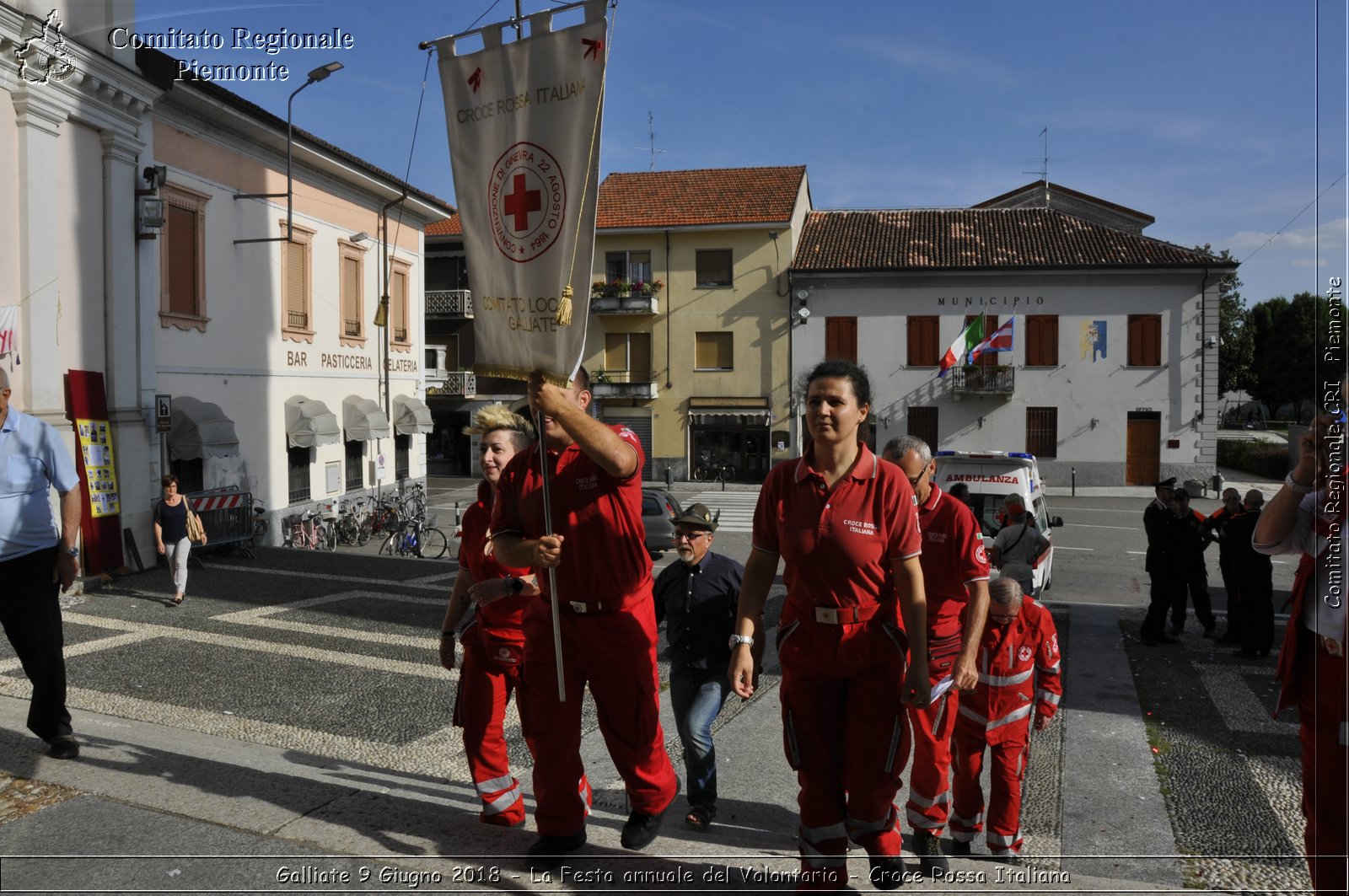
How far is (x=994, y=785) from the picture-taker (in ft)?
15.1

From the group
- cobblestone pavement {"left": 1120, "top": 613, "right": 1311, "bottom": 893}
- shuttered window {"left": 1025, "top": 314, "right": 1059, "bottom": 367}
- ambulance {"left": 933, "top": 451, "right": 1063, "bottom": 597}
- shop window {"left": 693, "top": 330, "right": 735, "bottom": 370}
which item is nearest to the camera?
cobblestone pavement {"left": 1120, "top": 613, "right": 1311, "bottom": 893}

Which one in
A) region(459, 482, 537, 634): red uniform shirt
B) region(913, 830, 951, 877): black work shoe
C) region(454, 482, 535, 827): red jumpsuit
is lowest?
region(913, 830, 951, 877): black work shoe

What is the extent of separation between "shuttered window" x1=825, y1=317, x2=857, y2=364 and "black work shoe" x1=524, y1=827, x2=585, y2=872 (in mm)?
35373

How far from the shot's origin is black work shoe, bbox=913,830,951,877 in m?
4.04

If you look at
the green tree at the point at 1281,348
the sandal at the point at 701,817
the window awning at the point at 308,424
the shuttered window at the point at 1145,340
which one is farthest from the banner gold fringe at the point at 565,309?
the green tree at the point at 1281,348

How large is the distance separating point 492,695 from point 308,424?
16961 millimetres

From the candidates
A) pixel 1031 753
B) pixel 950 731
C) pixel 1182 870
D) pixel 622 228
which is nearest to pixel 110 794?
pixel 950 731

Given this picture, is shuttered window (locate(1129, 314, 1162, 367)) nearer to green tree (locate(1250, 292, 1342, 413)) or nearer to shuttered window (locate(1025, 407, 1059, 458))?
shuttered window (locate(1025, 407, 1059, 458))

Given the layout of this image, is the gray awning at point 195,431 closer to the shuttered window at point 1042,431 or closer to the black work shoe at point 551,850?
the black work shoe at point 551,850

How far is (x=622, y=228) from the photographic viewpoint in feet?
131

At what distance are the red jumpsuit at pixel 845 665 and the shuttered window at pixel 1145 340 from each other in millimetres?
36693

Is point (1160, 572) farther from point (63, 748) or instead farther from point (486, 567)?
point (63, 748)

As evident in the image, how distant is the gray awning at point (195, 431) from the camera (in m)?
16.2

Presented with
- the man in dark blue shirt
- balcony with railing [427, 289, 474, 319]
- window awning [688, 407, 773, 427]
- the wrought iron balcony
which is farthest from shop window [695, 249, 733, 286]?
the man in dark blue shirt
